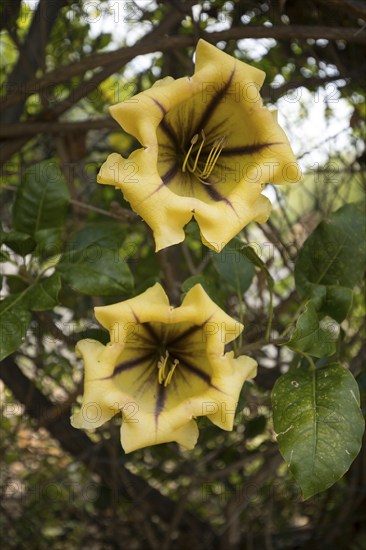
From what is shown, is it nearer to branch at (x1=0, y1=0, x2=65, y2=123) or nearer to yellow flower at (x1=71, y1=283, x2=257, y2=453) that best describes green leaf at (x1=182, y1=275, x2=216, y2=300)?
yellow flower at (x1=71, y1=283, x2=257, y2=453)

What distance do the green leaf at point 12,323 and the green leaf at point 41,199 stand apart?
0.20 metres

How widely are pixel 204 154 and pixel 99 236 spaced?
0.39 m

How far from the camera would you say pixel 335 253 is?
169 cm

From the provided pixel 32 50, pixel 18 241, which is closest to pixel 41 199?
pixel 18 241

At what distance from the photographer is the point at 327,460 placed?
129 centimetres

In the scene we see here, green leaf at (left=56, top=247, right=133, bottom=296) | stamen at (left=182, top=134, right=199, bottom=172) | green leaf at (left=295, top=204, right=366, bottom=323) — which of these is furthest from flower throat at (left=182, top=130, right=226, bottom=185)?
green leaf at (left=295, top=204, right=366, bottom=323)

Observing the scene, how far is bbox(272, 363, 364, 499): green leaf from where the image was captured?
128 centimetres

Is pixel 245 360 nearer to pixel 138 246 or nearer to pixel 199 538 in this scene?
pixel 138 246

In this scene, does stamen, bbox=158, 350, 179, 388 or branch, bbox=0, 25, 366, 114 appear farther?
branch, bbox=0, 25, 366, 114

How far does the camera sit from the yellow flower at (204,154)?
121cm

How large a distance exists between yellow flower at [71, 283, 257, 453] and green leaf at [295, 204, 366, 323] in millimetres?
409

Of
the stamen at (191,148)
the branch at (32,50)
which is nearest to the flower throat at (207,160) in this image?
the stamen at (191,148)

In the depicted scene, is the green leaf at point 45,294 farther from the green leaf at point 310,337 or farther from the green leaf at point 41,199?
the green leaf at point 310,337

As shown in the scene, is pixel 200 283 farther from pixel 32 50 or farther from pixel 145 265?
pixel 32 50
